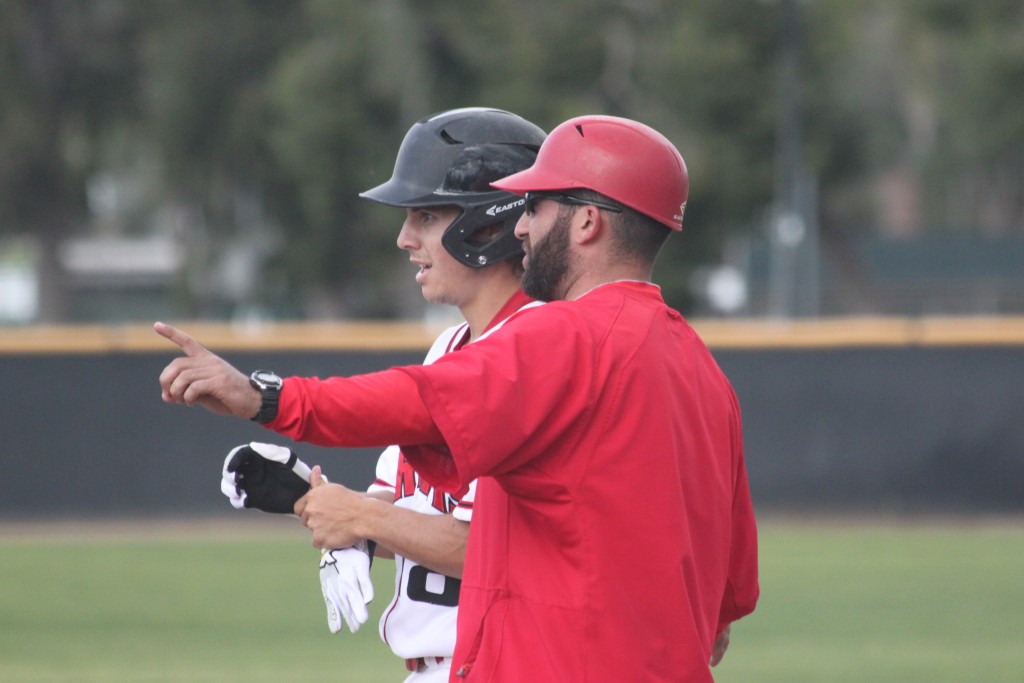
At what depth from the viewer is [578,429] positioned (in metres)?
2.77

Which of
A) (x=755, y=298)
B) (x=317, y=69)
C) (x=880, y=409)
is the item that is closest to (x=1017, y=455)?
(x=880, y=409)

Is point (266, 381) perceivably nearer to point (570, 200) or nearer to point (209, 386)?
point (209, 386)

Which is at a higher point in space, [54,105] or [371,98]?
[371,98]

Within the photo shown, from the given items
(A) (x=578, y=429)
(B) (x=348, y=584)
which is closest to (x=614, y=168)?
(A) (x=578, y=429)

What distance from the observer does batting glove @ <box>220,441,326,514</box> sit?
323 centimetres

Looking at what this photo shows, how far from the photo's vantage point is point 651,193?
3035mm

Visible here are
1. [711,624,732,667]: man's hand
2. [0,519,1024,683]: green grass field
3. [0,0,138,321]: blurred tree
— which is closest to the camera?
[711,624,732,667]: man's hand

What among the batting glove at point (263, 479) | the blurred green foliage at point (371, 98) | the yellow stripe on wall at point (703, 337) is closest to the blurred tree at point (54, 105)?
the blurred green foliage at point (371, 98)

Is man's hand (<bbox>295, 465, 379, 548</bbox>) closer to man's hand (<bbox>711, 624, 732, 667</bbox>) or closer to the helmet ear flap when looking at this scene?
the helmet ear flap

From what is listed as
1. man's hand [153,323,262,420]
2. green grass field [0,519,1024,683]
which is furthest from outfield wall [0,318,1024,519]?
man's hand [153,323,262,420]

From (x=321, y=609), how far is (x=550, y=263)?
7.21 metres

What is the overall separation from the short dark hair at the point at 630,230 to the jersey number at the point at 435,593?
1.04 metres

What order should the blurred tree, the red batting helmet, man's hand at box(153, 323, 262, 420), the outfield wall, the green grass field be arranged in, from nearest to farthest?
man's hand at box(153, 323, 262, 420) → the red batting helmet → the green grass field → the outfield wall → the blurred tree

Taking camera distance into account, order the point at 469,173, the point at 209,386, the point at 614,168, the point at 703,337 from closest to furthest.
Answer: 1. the point at 209,386
2. the point at 614,168
3. the point at 469,173
4. the point at 703,337
